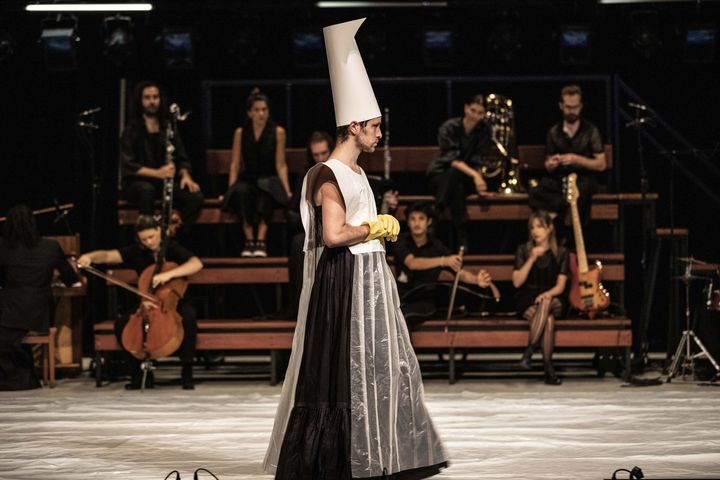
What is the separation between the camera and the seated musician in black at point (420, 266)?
849cm

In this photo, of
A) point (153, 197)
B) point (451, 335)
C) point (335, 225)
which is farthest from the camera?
point (153, 197)

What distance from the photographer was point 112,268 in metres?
8.96

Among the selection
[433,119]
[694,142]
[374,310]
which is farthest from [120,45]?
[374,310]

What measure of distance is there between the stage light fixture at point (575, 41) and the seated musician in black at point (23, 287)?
4.59 m

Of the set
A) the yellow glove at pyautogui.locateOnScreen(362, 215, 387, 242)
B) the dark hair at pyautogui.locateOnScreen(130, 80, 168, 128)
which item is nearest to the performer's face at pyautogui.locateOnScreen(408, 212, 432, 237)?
the dark hair at pyautogui.locateOnScreen(130, 80, 168, 128)

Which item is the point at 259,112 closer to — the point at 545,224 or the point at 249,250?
the point at 249,250

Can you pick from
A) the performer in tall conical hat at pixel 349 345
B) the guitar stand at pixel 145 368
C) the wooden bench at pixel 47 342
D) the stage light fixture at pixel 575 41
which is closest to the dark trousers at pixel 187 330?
the guitar stand at pixel 145 368

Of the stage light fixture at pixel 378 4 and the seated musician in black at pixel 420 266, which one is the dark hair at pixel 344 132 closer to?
the seated musician in black at pixel 420 266

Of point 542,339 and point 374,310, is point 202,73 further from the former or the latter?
point 374,310

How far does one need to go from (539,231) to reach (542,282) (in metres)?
0.38

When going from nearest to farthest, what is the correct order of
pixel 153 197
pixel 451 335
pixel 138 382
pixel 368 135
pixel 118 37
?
pixel 368 135
pixel 138 382
pixel 451 335
pixel 153 197
pixel 118 37

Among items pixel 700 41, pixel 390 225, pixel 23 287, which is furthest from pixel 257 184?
pixel 390 225

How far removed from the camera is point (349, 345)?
4.69 m

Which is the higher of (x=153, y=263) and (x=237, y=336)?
(x=153, y=263)
